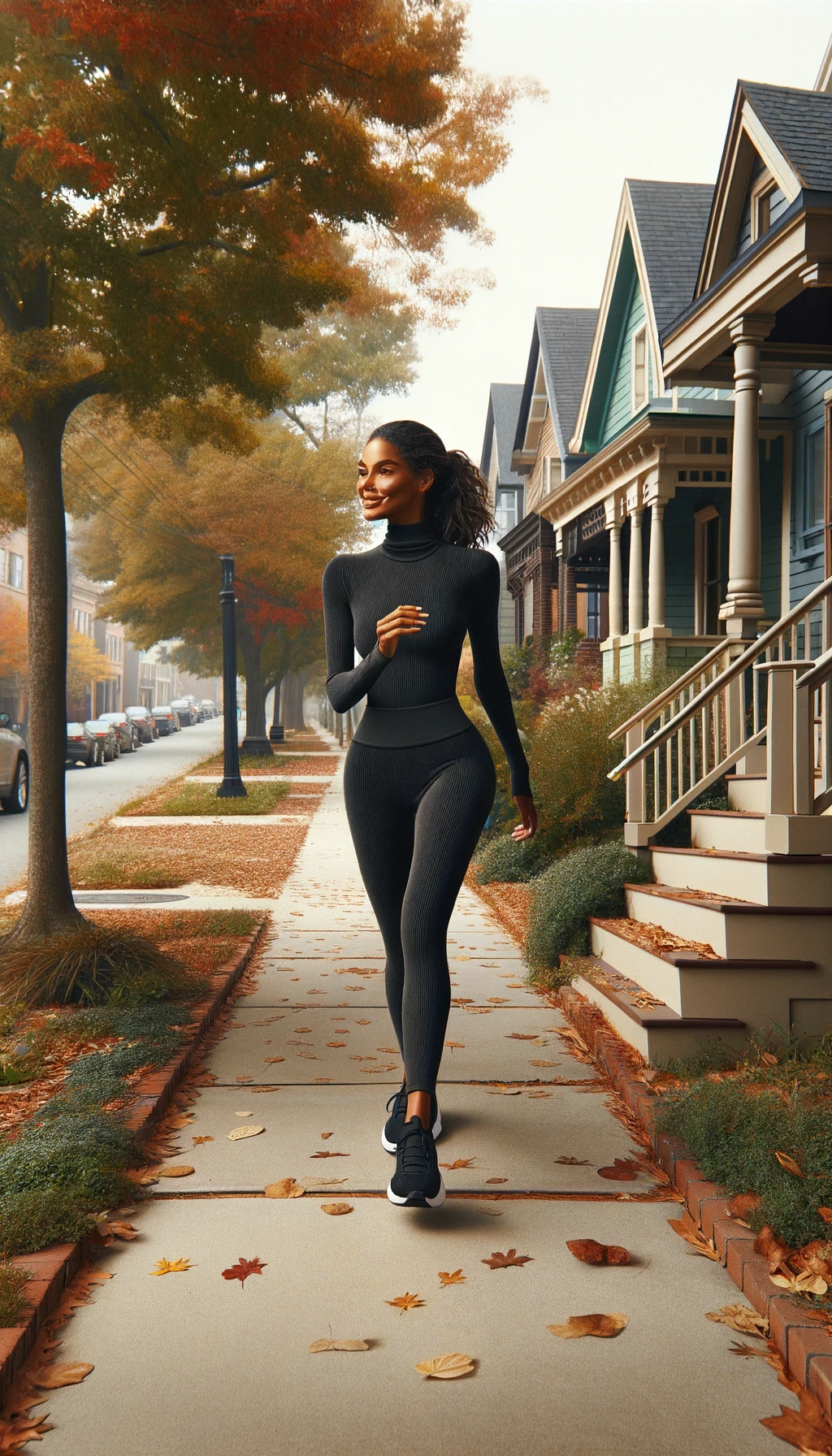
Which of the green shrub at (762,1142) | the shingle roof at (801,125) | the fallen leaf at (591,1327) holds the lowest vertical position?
the fallen leaf at (591,1327)

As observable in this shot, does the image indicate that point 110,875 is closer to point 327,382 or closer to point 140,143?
point 140,143

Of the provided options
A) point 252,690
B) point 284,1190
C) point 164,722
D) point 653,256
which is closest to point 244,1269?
point 284,1190

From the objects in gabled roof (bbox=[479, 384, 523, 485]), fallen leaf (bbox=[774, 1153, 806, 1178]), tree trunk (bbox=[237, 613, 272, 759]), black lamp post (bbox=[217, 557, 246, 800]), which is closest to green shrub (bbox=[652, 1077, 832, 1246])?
fallen leaf (bbox=[774, 1153, 806, 1178])

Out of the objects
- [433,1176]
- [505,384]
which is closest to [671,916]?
[433,1176]

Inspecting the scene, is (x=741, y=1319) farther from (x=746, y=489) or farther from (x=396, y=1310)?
(x=746, y=489)

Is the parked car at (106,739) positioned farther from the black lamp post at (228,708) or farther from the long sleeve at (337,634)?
the long sleeve at (337,634)

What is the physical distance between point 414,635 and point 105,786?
21859 mm

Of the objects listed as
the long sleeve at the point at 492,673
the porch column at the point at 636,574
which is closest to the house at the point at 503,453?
the porch column at the point at 636,574

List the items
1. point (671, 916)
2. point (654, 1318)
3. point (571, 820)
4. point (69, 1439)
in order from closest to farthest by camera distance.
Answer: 1. point (69, 1439)
2. point (654, 1318)
3. point (671, 916)
4. point (571, 820)

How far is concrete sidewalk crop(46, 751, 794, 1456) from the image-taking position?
2.41 m

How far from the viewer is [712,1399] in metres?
2.52

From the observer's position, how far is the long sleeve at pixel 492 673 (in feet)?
12.0

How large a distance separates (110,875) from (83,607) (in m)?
59.7

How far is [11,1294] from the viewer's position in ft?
8.98
